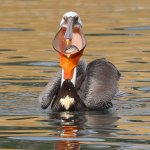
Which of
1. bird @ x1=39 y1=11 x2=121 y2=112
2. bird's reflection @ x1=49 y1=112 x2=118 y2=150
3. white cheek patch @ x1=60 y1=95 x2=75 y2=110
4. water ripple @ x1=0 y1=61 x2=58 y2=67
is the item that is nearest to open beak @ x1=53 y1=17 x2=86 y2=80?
bird @ x1=39 y1=11 x2=121 y2=112

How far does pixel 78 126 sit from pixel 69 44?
3.94ft

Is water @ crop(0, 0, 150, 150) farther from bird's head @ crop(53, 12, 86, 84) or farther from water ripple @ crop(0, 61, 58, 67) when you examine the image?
bird's head @ crop(53, 12, 86, 84)

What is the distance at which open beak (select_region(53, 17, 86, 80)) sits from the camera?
36.3ft

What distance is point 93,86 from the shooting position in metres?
11.4

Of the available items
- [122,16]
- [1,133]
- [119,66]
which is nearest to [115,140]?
[1,133]

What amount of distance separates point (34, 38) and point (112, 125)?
840 centimetres

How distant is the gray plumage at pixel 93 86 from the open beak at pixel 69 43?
312 mm

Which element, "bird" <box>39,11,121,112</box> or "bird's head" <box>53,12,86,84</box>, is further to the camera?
"bird" <box>39,11,121,112</box>

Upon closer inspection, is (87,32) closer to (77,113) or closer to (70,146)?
(77,113)

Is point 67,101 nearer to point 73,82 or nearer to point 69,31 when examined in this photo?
point 73,82

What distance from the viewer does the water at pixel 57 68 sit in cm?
967

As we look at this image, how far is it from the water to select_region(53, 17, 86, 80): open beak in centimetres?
55

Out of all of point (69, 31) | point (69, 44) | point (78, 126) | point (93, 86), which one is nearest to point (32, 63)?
point (93, 86)

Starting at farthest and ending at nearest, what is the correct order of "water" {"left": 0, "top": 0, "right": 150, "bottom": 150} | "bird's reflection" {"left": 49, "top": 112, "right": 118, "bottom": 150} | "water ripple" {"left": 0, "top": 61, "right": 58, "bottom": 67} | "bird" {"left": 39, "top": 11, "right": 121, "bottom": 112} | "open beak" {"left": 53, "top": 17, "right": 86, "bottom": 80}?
1. "water ripple" {"left": 0, "top": 61, "right": 58, "bottom": 67}
2. "bird" {"left": 39, "top": 11, "right": 121, "bottom": 112}
3. "open beak" {"left": 53, "top": 17, "right": 86, "bottom": 80}
4. "water" {"left": 0, "top": 0, "right": 150, "bottom": 150}
5. "bird's reflection" {"left": 49, "top": 112, "right": 118, "bottom": 150}
